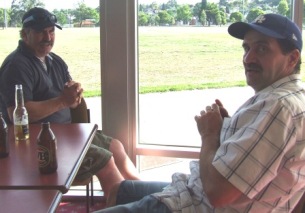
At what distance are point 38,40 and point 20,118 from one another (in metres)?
0.80

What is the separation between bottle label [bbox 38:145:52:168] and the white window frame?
1.42 meters

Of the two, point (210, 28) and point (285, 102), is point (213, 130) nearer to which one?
point (285, 102)

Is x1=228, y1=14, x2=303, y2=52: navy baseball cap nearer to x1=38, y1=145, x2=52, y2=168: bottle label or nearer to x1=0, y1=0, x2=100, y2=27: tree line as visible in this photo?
x1=38, y1=145, x2=52, y2=168: bottle label

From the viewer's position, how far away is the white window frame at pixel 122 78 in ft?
8.93

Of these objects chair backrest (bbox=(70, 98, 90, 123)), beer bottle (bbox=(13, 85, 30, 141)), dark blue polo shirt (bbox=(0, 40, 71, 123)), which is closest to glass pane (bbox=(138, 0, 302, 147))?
chair backrest (bbox=(70, 98, 90, 123))

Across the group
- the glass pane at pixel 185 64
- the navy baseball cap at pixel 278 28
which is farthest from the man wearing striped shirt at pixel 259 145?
the glass pane at pixel 185 64

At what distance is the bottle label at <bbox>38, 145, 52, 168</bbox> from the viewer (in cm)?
142

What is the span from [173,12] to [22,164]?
1700mm

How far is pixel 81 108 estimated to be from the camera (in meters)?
2.53

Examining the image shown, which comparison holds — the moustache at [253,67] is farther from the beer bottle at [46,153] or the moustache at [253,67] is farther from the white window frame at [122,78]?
A: the white window frame at [122,78]

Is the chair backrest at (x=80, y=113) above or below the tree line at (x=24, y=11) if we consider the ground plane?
below

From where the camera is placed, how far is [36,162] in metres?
1.55

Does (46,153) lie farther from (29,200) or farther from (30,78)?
(30,78)

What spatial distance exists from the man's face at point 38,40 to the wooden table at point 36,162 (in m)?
0.62
